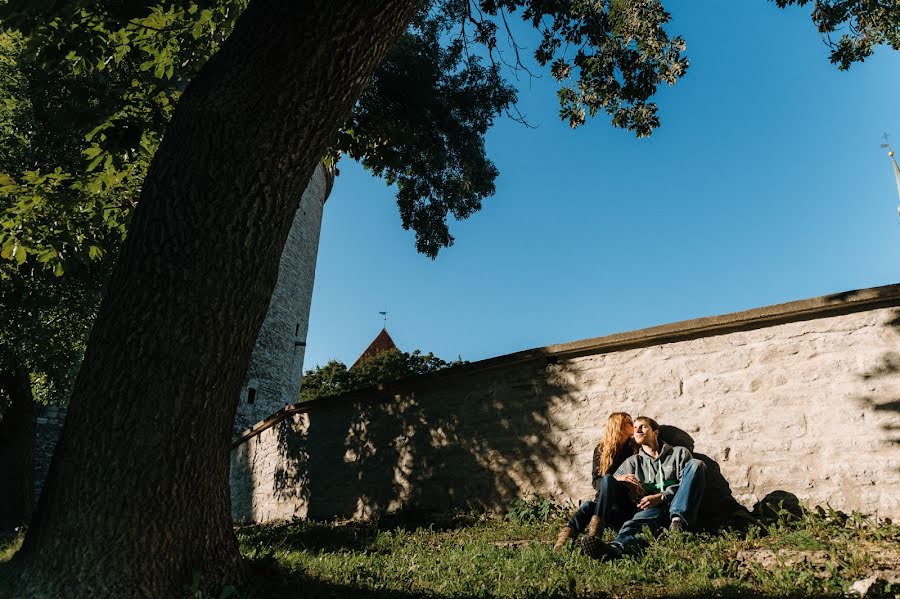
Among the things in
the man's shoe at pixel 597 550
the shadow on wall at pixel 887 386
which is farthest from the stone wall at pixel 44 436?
the shadow on wall at pixel 887 386

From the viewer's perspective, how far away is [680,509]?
421 cm

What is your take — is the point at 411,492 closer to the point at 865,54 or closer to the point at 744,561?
the point at 744,561

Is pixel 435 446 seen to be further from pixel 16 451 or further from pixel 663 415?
pixel 16 451

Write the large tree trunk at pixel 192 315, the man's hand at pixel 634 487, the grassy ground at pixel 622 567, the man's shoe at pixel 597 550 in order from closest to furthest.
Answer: the large tree trunk at pixel 192 315 → the grassy ground at pixel 622 567 → the man's shoe at pixel 597 550 → the man's hand at pixel 634 487

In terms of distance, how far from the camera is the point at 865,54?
269 inches

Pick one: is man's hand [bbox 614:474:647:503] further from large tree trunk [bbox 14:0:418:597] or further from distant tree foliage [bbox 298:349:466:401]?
distant tree foliage [bbox 298:349:466:401]

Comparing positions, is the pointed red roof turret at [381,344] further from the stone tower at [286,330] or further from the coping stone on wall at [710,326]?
the coping stone on wall at [710,326]

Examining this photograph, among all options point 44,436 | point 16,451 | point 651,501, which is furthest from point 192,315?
point 44,436

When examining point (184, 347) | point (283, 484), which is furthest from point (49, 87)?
point (184, 347)

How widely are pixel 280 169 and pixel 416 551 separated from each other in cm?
345

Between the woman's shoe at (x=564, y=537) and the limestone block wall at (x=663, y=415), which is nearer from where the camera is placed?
the woman's shoe at (x=564, y=537)

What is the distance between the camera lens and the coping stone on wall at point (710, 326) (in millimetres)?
4461

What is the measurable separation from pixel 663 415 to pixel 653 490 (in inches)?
35.9

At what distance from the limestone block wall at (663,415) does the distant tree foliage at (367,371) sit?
2138 centimetres
